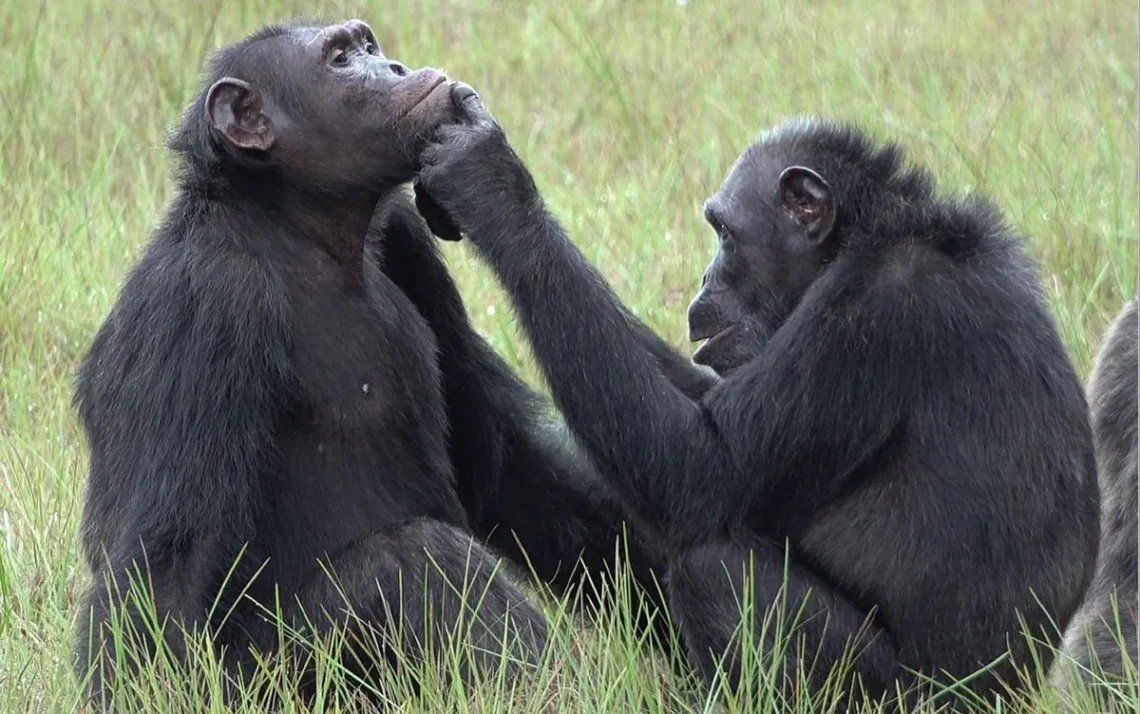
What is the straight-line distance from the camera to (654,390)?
15.9 ft

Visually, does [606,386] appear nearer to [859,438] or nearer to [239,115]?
[859,438]

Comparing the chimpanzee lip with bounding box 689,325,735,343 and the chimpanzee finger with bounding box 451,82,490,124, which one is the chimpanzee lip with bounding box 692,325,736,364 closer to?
the chimpanzee lip with bounding box 689,325,735,343

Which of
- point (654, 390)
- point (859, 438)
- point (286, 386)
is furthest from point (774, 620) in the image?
point (286, 386)

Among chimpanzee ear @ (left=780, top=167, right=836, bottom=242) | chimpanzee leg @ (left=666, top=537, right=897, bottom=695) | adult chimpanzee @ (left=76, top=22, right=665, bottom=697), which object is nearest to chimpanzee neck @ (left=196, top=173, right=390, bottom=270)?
adult chimpanzee @ (left=76, top=22, right=665, bottom=697)

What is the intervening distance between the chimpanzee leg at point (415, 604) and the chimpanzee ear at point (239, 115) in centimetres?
111

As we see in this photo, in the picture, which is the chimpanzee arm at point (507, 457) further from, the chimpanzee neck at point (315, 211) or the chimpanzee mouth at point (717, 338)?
the chimpanzee mouth at point (717, 338)

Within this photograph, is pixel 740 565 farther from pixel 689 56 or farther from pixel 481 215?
pixel 689 56

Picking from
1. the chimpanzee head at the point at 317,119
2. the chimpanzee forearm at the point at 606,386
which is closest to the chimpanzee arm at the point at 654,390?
the chimpanzee forearm at the point at 606,386

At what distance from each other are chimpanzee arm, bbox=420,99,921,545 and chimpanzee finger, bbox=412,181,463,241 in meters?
0.13

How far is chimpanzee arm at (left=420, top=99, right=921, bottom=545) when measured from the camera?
4.74m

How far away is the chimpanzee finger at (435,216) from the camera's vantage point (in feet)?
16.6

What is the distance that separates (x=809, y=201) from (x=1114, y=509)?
4.33 ft

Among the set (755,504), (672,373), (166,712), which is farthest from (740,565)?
(166,712)

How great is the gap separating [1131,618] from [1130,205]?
3.16m
